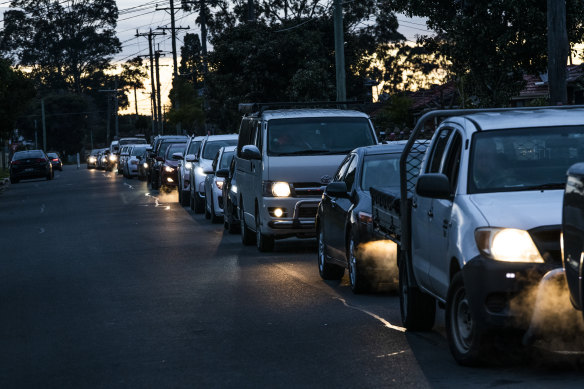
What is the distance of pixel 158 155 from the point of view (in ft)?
135

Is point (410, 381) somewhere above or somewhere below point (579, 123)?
below

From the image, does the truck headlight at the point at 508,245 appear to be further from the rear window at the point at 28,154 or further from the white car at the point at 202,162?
the rear window at the point at 28,154

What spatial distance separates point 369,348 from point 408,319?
0.80 m

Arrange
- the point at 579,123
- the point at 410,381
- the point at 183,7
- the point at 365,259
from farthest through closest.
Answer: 1. the point at 183,7
2. the point at 365,259
3. the point at 579,123
4. the point at 410,381

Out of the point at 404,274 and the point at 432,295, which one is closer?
the point at 432,295

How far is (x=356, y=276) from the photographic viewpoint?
12047mm

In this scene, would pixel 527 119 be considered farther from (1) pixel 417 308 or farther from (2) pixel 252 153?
(2) pixel 252 153

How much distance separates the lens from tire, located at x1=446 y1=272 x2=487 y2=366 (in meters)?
7.62

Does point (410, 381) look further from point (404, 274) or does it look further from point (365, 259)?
point (365, 259)

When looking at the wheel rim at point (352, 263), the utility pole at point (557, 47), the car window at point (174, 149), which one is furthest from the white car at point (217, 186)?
the car window at point (174, 149)

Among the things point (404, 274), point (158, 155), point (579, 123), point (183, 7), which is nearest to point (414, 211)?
point (404, 274)

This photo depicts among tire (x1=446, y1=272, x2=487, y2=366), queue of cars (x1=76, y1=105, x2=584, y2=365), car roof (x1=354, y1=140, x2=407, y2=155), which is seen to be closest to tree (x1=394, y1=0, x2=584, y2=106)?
car roof (x1=354, y1=140, x2=407, y2=155)

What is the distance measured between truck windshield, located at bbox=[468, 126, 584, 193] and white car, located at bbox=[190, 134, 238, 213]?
18506mm

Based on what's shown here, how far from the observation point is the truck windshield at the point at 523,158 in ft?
26.9
